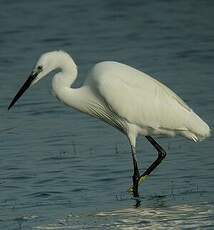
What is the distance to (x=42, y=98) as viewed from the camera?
605 inches

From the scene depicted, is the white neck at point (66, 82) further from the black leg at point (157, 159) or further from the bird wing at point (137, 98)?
the black leg at point (157, 159)

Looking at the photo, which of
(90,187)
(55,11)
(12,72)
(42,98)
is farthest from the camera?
(55,11)

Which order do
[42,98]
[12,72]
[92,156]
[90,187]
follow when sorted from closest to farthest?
[90,187] → [92,156] → [42,98] → [12,72]

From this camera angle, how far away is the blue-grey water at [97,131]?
10.1 m

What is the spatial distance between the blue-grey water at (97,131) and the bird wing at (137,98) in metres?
0.60

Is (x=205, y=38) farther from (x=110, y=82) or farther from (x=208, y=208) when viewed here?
(x=208, y=208)

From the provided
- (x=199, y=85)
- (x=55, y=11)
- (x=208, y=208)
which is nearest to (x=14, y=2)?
(x=55, y=11)

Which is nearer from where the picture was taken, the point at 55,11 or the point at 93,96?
the point at 93,96

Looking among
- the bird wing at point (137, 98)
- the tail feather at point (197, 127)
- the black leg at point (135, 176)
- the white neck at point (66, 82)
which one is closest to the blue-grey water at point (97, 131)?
the black leg at point (135, 176)

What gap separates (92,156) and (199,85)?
3628mm

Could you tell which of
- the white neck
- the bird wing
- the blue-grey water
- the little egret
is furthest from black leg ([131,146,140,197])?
the white neck

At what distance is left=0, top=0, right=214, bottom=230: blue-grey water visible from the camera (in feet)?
33.3

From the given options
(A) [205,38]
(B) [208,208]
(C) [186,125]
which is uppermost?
(A) [205,38]

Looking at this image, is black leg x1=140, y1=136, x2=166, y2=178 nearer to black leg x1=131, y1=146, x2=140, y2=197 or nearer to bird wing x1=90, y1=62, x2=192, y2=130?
black leg x1=131, y1=146, x2=140, y2=197
